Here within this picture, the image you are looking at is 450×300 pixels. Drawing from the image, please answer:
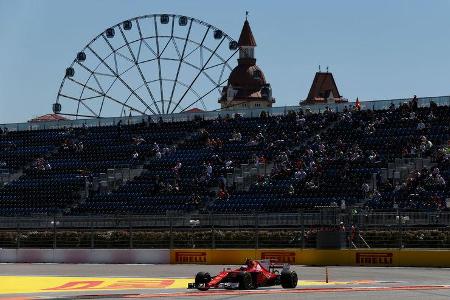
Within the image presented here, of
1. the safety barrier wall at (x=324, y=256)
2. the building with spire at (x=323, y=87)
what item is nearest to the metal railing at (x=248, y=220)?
the safety barrier wall at (x=324, y=256)

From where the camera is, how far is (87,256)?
43.1m

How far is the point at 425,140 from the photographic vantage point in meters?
51.4

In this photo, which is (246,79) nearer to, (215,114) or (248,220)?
(215,114)

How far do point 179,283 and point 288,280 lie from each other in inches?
170

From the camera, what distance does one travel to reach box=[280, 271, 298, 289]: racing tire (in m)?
25.6

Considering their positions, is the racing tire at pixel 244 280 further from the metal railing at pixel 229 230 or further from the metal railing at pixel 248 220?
the metal railing at pixel 248 220

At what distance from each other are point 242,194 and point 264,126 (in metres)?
9.30

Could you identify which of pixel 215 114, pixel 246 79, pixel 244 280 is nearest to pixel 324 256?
pixel 244 280

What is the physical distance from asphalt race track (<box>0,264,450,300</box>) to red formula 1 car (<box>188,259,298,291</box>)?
211mm

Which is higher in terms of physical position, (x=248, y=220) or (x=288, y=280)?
(x=248, y=220)

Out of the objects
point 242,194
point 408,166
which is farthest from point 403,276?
point 242,194

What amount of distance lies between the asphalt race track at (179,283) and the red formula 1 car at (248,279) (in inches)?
8.3

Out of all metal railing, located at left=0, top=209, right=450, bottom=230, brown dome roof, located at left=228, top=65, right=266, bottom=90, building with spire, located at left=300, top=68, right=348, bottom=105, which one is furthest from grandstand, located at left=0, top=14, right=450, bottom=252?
building with spire, located at left=300, top=68, right=348, bottom=105

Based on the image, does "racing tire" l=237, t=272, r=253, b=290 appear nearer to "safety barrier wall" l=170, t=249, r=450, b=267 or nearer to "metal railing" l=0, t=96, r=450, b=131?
"safety barrier wall" l=170, t=249, r=450, b=267
